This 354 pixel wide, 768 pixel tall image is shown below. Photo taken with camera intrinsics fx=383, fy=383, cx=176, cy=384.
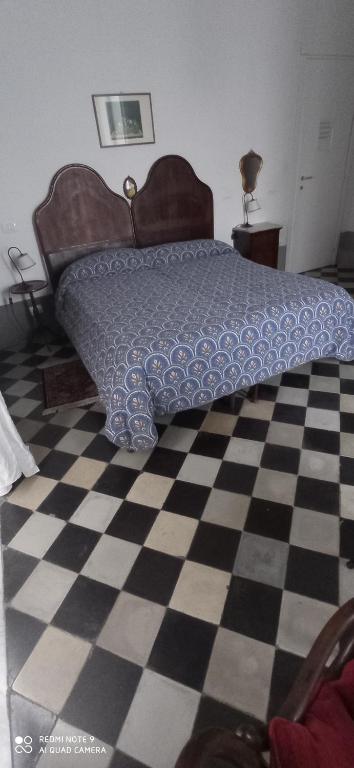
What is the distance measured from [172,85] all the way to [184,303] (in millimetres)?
2246

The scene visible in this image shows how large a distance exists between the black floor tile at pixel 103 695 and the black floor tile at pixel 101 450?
39.1 inches

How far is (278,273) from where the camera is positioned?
286cm

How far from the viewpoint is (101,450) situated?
7.27 feet

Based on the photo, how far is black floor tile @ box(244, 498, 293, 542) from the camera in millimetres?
1659

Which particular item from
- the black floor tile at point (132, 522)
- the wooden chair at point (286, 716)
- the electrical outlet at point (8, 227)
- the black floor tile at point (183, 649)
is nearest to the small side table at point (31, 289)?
the electrical outlet at point (8, 227)

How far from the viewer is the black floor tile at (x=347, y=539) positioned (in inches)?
61.0

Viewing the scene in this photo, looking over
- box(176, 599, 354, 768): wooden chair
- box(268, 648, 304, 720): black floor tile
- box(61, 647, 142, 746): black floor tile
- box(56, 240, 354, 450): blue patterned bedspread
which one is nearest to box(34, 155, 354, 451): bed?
box(56, 240, 354, 450): blue patterned bedspread

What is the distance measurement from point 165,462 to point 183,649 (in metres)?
0.92

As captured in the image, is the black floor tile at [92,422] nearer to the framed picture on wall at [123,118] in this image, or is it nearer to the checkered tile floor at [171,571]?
the checkered tile floor at [171,571]

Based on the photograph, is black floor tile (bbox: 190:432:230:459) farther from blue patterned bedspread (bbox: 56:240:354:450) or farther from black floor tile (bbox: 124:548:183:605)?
black floor tile (bbox: 124:548:183:605)

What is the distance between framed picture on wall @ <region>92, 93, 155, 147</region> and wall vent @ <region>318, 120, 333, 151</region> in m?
1.95

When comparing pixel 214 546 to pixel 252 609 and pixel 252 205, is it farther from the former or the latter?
pixel 252 205

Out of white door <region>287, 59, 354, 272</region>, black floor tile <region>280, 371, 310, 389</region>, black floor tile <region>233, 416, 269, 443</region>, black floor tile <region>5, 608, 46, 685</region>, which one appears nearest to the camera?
black floor tile <region>5, 608, 46, 685</region>

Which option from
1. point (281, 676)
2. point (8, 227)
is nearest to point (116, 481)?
point (281, 676)
